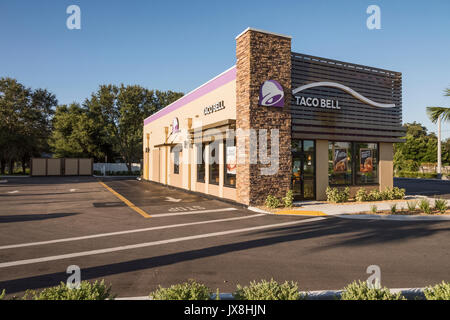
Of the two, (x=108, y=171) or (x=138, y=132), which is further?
(x=108, y=171)

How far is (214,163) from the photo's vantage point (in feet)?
53.1

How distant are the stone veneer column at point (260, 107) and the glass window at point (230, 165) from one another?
0.79 metres

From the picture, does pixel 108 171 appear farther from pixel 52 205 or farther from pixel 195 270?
pixel 195 270

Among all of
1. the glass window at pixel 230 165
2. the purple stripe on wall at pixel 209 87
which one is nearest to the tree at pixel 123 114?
the purple stripe on wall at pixel 209 87

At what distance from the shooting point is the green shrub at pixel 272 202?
12.4 metres

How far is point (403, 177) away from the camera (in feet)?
133

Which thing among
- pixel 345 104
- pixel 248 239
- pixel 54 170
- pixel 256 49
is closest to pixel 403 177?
pixel 345 104

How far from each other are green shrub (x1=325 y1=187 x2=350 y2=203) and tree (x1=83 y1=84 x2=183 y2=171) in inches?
1308

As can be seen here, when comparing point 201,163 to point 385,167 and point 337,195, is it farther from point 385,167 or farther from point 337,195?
point 385,167

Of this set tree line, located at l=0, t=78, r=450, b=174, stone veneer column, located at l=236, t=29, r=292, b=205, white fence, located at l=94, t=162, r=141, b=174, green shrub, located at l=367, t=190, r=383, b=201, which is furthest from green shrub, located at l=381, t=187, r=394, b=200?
white fence, located at l=94, t=162, r=141, b=174

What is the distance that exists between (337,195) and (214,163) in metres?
6.64

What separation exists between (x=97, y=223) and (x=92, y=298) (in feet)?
23.3

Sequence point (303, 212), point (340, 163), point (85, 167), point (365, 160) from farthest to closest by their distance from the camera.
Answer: point (85, 167) → point (365, 160) → point (340, 163) → point (303, 212)

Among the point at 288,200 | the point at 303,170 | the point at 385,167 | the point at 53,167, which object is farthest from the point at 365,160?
the point at 53,167
